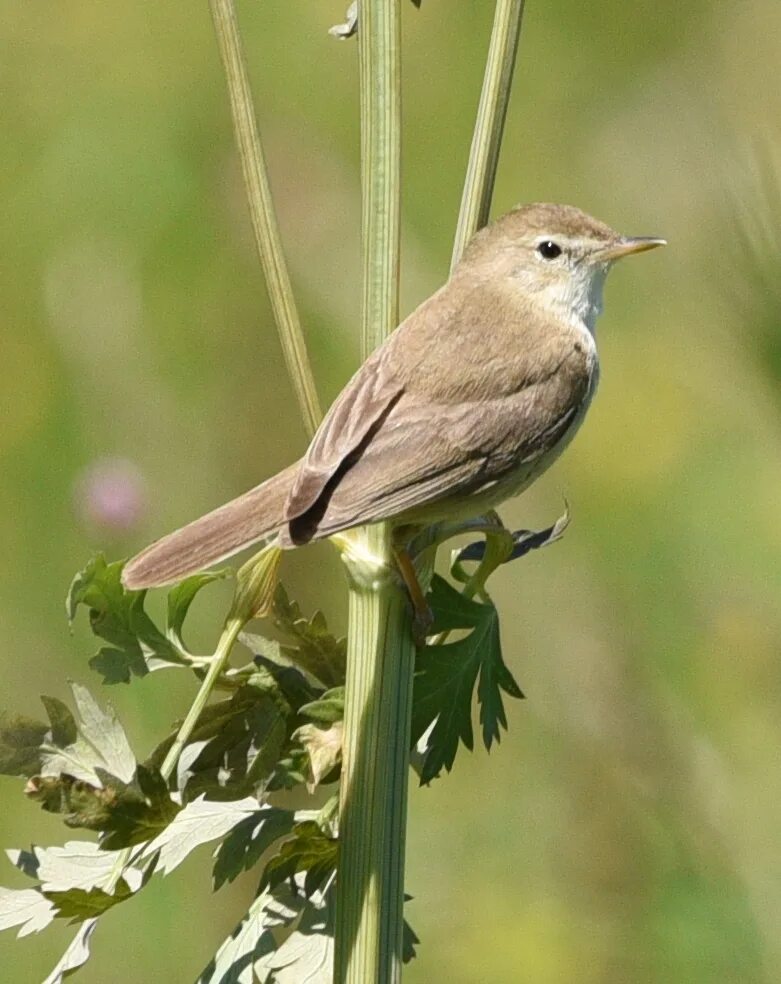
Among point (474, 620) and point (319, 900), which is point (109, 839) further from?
point (474, 620)

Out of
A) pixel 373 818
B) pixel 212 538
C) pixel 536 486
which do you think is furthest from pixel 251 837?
pixel 536 486

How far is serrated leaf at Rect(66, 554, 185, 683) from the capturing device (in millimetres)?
1922

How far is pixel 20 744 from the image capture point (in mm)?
1842

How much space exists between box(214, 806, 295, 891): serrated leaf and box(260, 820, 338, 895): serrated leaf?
26 mm

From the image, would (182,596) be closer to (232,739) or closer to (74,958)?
(232,739)

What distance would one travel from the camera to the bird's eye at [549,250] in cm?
310

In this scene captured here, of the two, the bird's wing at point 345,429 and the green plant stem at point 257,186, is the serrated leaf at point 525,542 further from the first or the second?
the green plant stem at point 257,186

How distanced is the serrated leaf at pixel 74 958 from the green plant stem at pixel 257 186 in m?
0.80

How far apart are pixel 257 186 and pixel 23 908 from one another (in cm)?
102

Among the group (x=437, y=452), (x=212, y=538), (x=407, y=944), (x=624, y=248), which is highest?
(x=624, y=248)

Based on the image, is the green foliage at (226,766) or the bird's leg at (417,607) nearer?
the green foliage at (226,766)

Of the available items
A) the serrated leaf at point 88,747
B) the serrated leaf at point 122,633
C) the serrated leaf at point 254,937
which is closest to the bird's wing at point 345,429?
the serrated leaf at point 122,633

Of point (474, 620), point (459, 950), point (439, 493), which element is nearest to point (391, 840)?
point (474, 620)

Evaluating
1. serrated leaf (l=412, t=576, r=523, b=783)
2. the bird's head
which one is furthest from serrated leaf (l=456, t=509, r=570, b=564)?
the bird's head
